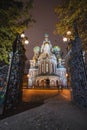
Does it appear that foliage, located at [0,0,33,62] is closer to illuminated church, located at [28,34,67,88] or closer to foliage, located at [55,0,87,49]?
foliage, located at [55,0,87,49]

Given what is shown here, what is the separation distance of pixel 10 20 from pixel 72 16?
499 cm

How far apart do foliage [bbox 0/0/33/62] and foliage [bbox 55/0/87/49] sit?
291 cm

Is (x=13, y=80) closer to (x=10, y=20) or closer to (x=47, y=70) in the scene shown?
(x=10, y=20)

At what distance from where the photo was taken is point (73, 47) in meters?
9.83

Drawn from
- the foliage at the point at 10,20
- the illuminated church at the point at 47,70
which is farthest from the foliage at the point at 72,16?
the illuminated church at the point at 47,70

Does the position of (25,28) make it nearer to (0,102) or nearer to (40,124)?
(0,102)

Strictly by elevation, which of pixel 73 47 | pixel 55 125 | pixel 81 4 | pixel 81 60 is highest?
pixel 81 4

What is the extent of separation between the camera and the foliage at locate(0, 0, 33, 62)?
9195mm

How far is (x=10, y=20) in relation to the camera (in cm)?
959

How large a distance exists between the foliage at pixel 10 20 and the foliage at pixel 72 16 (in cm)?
291

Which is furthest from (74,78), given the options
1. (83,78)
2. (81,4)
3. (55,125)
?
(81,4)

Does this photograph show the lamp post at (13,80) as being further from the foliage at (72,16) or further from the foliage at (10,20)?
the foliage at (72,16)

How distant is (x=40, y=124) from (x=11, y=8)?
8.44 m

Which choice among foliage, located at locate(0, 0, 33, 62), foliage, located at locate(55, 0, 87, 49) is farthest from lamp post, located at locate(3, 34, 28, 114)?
foliage, located at locate(55, 0, 87, 49)
